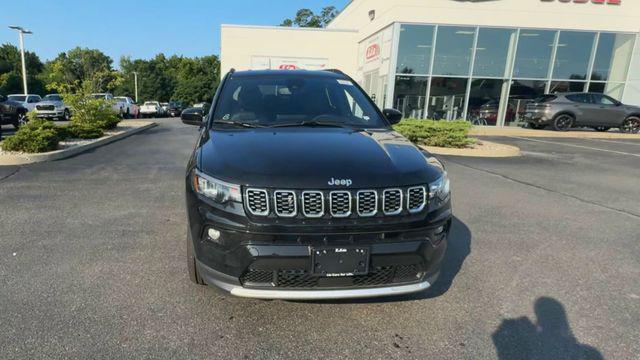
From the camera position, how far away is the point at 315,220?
2.24 m

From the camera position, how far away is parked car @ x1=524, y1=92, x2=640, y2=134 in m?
16.8

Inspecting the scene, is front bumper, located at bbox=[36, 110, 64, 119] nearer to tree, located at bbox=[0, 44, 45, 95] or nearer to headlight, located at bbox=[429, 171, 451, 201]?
headlight, located at bbox=[429, 171, 451, 201]

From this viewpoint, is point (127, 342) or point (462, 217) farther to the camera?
point (462, 217)

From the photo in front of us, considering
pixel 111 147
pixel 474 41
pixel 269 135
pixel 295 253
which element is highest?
pixel 474 41

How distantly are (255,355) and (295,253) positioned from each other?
67 cm

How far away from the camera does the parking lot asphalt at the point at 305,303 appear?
2.38m

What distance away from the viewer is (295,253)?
7.23 feet

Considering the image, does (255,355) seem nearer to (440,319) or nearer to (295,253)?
(295,253)

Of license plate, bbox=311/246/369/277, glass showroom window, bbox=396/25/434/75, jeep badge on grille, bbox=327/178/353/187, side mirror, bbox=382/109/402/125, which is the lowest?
license plate, bbox=311/246/369/277

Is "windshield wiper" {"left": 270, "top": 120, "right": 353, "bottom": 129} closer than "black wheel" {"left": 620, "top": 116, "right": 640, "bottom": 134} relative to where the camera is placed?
Yes

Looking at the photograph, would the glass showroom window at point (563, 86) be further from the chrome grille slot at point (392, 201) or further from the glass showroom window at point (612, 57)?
the chrome grille slot at point (392, 201)

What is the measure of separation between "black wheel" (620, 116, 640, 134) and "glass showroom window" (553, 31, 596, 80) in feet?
10.6

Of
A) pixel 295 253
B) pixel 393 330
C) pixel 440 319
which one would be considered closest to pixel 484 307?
pixel 440 319

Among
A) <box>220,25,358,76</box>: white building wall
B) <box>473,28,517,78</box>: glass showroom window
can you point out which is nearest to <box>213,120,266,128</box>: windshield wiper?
<box>473,28,517,78</box>: glass showroom window
